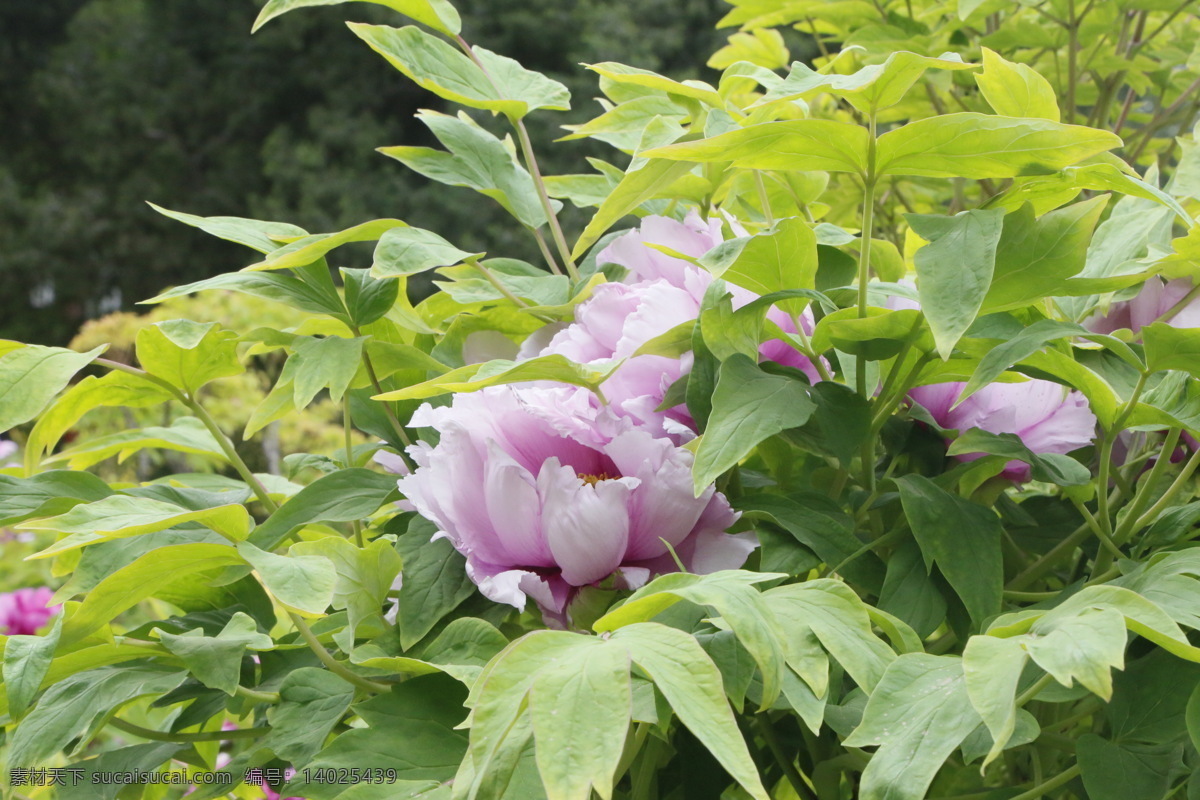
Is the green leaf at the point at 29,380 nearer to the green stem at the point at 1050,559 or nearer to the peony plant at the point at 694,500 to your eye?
the peony plant at the point at 694,500

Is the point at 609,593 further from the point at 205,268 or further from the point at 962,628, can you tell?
the point at 205,268

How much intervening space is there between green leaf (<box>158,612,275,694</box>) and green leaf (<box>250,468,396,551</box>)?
0.09 ft

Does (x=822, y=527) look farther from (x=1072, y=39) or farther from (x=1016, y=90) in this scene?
(x=1072, y=39)

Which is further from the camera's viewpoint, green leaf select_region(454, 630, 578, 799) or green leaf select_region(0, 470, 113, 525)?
green leaf select_region(0, 470, 113, 525)

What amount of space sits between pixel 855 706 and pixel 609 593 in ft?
0.23

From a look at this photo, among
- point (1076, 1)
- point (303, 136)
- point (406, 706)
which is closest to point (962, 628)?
point (406, 706)

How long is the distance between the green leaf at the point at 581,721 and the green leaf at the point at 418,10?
22 centimetres

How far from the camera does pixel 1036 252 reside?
0.30 meters

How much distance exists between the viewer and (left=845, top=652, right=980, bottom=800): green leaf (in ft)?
0.76

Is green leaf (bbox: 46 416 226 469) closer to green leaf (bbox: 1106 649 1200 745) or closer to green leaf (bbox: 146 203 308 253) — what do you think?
green leaf (bbox: 146 203 308 253)

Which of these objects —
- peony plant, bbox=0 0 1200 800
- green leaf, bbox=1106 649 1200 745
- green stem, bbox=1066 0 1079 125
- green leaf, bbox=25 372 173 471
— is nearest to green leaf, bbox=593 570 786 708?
peony plant, bbox=0 0 1200 800

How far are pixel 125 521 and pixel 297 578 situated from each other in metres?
0.05

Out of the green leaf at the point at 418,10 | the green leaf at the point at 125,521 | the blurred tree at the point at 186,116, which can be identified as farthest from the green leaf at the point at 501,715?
Answer: the blurred tree at the point at 186,116

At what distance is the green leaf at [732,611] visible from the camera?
0.23 metres
